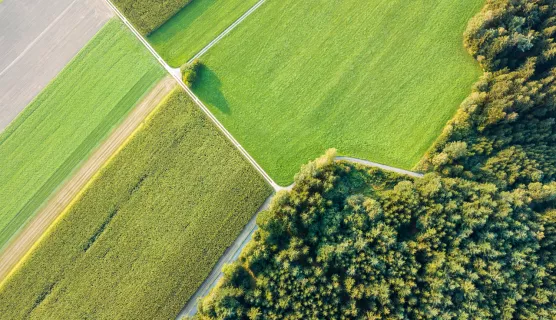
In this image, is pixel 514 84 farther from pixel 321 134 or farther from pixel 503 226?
pixel 321 134

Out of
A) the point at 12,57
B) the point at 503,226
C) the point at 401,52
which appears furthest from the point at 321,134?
the point at 12,57

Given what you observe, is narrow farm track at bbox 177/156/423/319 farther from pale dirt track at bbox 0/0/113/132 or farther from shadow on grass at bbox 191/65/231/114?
pale dirt track at bbox 0/0/113/132

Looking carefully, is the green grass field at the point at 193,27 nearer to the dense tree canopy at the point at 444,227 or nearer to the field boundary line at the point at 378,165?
the dense tree canopy at the point at 444,227

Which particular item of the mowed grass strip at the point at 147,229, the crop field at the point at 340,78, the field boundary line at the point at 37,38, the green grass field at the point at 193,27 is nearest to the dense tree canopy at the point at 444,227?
the crop field at the point at 340,78

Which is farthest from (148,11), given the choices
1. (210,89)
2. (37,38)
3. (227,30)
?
(37,38)

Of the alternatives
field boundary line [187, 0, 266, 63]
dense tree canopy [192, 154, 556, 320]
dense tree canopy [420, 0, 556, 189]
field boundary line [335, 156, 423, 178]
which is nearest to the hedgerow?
field boundary line [187, 0, 266, 63]

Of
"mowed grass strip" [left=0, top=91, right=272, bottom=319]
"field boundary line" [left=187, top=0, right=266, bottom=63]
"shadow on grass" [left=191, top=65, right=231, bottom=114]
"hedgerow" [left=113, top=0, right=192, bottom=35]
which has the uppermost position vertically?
"hedgerow" [left=113, top=0, right=192, bottom=35]
